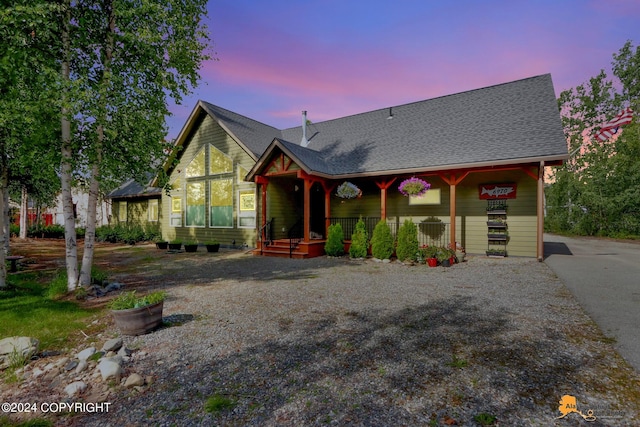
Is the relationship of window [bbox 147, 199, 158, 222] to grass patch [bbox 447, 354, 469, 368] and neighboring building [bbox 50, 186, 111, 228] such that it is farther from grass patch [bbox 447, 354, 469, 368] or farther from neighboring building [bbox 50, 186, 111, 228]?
grass patch [bbox 447, 354, 469, 368]

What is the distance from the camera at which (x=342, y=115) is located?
18.0 meters

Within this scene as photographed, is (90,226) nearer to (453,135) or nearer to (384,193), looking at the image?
(384,193)

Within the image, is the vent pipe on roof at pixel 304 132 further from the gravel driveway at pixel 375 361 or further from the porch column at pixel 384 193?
the gravel driveway at pixel 375 361

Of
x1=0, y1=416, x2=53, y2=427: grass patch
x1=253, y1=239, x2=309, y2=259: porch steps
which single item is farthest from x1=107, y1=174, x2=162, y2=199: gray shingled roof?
x1=0, y1=416, x2=53, y2=427: grass patch

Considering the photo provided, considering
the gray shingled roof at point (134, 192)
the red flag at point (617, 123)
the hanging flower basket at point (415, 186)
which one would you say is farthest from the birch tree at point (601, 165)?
the gray shingled roof at point (134, 192)

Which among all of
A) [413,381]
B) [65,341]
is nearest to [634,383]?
[413,381]

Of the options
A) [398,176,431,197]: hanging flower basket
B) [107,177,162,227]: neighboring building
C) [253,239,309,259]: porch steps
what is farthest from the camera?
[107,177,162,227]: neighboring building

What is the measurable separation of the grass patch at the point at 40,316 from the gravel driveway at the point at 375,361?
1283 mm

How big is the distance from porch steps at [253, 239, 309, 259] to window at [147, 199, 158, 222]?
9883 millimetres

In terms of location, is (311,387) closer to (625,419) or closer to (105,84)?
(625,419)

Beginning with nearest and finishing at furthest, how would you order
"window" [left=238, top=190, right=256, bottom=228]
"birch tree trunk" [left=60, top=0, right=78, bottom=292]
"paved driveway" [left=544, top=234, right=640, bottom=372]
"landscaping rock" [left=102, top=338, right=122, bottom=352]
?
"landscaping rock" [left=102, top=338, right=122, bottom=352]
"paved driveway" [left=544, top=234, right=640, bottom=372]
"birch tree trunk" [left=60, top=0, right=78, bottom=292]
"window" [left=238, top=190, right=256, bottom=228]

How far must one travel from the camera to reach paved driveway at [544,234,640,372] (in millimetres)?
4066

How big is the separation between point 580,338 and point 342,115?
1598 centimetres

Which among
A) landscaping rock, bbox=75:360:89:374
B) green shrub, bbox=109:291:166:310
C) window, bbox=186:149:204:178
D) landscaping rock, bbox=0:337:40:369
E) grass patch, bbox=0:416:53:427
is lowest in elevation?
grass patch, bbox=0:416:53:427
